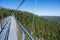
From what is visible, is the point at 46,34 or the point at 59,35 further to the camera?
the point at 59,35

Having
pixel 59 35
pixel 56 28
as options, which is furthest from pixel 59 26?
pixel 59 35

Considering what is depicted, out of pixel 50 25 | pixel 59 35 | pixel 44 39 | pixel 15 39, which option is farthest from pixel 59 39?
pixel 15 39

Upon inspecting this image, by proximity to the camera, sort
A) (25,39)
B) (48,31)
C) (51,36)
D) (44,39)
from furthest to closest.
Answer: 1. (48,31)
2. (51,36)
3. (44,39)
4. (25,39)

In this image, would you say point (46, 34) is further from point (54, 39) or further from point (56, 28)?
point (56, 28)

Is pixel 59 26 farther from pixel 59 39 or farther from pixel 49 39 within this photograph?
pixel 49 39

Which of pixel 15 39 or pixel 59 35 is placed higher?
pixel 15 39

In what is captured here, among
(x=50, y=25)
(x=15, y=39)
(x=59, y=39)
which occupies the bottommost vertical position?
(x=59, y=39)

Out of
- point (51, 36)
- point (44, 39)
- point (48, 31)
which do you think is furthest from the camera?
point (48, 31)

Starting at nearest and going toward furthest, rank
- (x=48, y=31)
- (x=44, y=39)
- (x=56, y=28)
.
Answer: (x=44, y=39) < (x=48, y=31) < (x=56, y=28)

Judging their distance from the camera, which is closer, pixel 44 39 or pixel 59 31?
pixel 44 39
